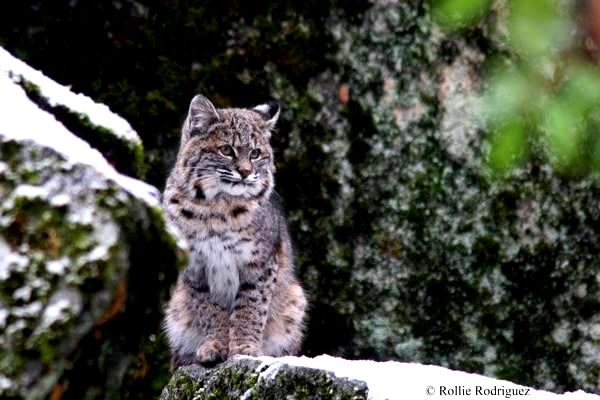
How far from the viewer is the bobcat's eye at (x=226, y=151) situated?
5598 millimetres

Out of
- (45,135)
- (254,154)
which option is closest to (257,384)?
(45,135)

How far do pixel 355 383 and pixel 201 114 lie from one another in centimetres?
255

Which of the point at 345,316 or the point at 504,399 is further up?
the point at 345,316

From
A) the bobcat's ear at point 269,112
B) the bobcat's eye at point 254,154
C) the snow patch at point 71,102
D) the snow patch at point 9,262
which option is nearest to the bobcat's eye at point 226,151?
the bobcat's eye at point 254,154

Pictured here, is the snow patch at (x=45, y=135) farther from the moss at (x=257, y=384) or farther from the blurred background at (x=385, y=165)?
the blurred background at (x=385, y=165)

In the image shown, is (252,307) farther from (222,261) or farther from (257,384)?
(257,384)

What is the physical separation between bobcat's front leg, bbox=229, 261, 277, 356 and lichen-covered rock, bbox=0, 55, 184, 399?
2982mm

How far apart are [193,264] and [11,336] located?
330 cm

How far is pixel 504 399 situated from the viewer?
3.49 meters

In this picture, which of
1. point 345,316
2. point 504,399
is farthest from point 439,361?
point 504,399

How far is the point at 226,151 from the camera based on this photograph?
5609 millimetres

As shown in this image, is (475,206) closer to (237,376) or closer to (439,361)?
(439,361)

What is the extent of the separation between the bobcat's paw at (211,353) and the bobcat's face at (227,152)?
801mm

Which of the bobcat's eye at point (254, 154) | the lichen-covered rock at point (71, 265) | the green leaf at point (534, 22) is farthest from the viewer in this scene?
the bobcat's eye at point (254, 154)
